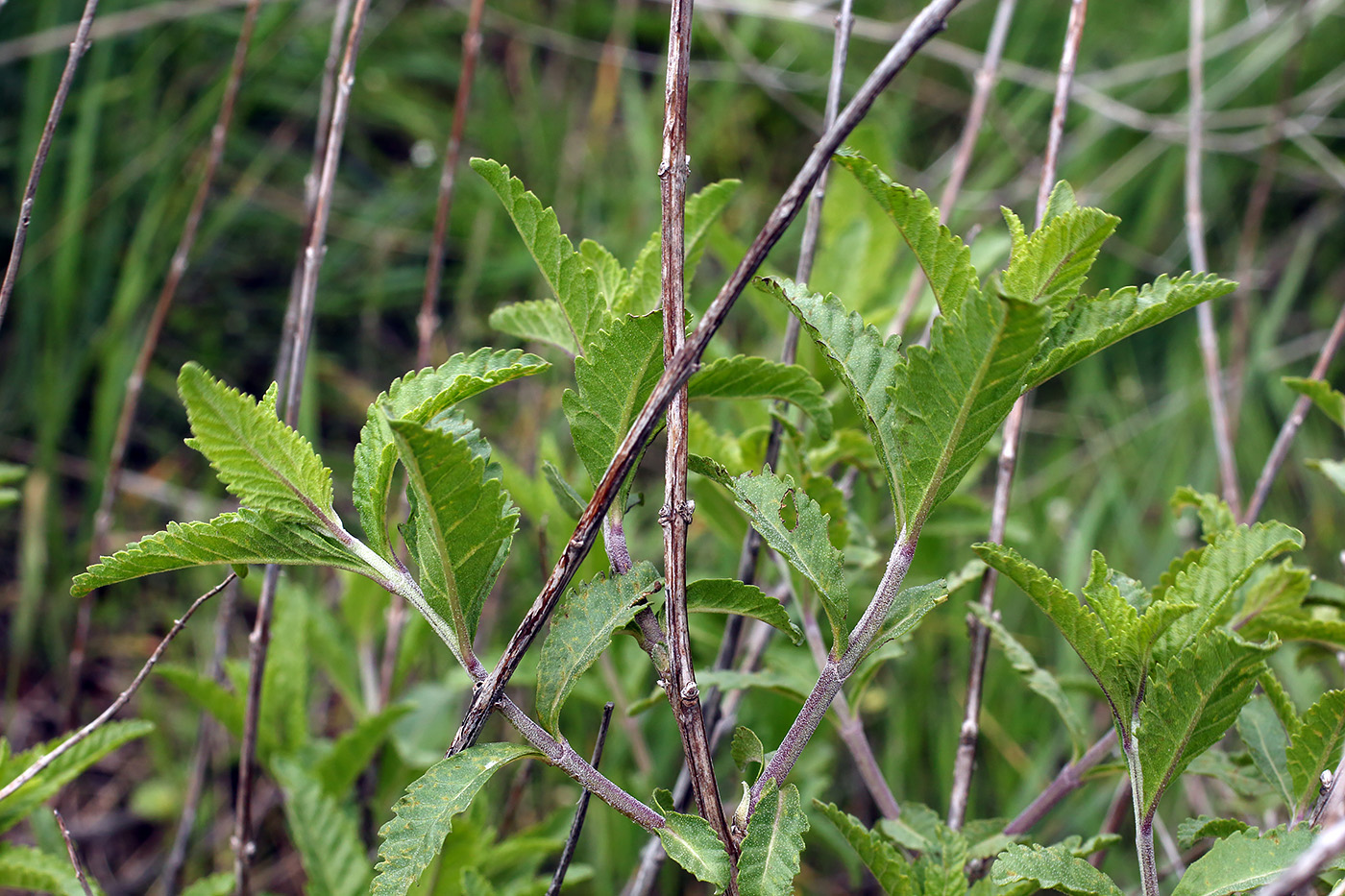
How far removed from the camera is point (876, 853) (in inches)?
31.0

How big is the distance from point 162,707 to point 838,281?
1712 mm

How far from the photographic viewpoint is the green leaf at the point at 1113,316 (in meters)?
0.68

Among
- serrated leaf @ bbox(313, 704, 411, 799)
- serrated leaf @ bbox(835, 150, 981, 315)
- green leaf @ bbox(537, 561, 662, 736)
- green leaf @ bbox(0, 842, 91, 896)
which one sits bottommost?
green leaf @ bbox(0, 842, 91, 896)

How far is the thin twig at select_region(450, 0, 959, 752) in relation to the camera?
0.63 metres

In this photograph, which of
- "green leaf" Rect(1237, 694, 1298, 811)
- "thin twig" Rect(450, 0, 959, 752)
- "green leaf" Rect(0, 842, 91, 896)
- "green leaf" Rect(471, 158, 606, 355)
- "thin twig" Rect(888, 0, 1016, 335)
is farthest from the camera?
"thin twig" Rect(888, 0, 1016, 335)

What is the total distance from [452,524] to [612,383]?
16 centimetres

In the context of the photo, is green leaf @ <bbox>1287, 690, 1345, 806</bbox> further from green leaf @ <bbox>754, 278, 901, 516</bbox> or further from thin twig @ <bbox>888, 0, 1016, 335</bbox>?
thin twig @ <bbox>888, 0, 1016, 335</bbox>

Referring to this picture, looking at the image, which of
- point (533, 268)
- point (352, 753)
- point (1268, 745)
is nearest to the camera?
point (1268, 745)

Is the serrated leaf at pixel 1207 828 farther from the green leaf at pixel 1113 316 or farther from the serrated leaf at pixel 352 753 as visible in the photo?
the serrated leaf at pixel 352 753

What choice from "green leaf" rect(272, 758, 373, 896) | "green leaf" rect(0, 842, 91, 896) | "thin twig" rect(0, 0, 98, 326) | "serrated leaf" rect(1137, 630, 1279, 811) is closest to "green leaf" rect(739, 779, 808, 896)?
"serrated leaf" rect(1137, 630, 1279, 811)

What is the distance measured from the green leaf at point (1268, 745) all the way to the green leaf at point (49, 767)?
3.47ft

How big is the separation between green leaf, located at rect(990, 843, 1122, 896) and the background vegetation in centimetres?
82

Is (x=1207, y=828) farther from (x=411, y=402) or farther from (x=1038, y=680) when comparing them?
(x=411, y=402)

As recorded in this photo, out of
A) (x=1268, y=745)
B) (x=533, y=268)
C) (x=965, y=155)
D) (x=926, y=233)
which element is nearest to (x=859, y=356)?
(x=926, y=233)
